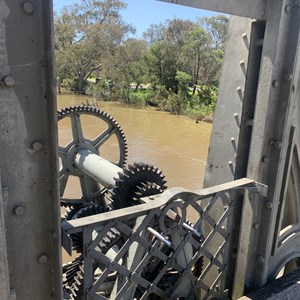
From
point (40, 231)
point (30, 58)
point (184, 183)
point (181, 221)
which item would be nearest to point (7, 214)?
point (40, 231)

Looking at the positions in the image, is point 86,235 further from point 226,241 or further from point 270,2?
point 270,2

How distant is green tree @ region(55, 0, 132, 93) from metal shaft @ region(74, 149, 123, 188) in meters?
31.1

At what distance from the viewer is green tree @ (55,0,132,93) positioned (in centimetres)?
3544

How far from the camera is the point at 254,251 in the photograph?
103 inches

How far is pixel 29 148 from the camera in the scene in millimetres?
1436

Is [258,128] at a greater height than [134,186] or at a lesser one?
greater

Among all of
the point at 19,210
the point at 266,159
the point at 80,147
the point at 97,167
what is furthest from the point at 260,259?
the point at 80,147

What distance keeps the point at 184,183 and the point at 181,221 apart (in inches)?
385

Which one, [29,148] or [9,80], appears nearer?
[9,80]

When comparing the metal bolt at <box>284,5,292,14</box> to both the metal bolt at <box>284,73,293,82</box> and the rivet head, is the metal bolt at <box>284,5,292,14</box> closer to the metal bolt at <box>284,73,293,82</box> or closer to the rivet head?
the metal bolt at <box>284,73,293,82</box>

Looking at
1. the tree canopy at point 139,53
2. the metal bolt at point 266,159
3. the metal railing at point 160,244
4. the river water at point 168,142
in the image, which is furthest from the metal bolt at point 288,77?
the tree canopy at point 139,53

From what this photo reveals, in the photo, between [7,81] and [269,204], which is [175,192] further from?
[7,81]

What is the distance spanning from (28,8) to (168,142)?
16.5 m

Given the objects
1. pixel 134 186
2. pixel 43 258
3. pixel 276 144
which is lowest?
pixel 134 186
